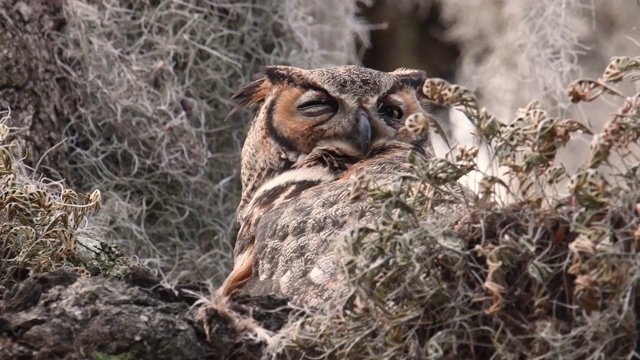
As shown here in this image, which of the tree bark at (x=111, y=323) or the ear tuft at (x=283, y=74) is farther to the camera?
the ear tuft at (x=283, y=74)

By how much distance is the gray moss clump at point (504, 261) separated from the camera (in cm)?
171

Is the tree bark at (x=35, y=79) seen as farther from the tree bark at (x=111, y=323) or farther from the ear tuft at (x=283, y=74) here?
the tree bark at (x=111, y=323)

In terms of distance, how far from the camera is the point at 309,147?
3381 mm

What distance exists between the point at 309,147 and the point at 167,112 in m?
0.81

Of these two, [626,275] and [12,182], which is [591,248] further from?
[12,182]

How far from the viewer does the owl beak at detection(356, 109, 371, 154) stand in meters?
3.22

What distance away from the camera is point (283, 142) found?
345cm

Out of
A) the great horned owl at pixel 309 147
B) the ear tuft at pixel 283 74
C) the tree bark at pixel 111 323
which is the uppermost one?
the ear tuft at pixel 283 74

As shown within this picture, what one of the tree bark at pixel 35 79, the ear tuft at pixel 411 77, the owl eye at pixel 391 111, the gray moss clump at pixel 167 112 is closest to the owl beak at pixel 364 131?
the owl eye at pixel 391 111

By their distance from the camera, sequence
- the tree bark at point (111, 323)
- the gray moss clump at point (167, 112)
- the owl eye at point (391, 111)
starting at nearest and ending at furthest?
the tree bark at point (111, 323), the owl eye at point (391, 111), the gray moss clump at point (167, 112)

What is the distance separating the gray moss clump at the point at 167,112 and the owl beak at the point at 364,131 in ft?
2.73

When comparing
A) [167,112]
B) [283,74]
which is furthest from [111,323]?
[167,112]

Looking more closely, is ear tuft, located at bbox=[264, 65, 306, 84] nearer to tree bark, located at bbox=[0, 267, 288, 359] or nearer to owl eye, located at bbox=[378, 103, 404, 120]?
owl eye, located at bbox=[378, 103, 404, 120]

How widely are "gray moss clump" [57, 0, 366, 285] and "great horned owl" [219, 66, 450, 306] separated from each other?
15.1 inches
